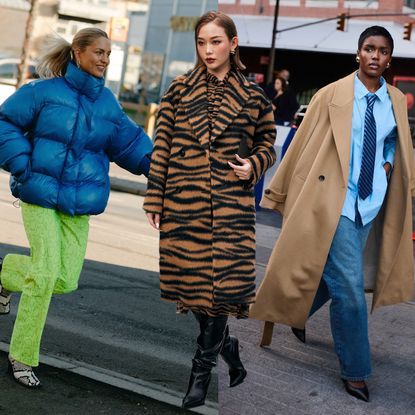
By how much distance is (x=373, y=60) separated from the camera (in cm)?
499

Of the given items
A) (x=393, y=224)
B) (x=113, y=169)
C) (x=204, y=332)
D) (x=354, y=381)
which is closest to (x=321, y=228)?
(x=393, y=224)

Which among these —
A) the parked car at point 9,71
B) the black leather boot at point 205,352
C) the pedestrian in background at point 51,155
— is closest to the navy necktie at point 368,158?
the black leather boot at point 205,352

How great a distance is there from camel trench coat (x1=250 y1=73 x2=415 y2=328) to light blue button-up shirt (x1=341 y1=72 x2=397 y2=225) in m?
0.05

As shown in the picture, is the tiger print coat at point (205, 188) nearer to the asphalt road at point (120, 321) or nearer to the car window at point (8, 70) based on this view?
the asphalt road at point (120, 321)

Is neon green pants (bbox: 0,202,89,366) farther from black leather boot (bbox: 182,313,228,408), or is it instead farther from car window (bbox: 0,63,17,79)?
car window (bbox: 0,63,17,79)

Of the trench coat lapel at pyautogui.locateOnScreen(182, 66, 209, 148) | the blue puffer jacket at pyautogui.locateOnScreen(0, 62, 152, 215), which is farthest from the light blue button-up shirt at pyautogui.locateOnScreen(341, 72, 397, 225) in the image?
the blue puffer jacket at pyautogui.locateOnScreen(0, 62, 152, 215)

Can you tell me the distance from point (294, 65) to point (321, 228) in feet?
133

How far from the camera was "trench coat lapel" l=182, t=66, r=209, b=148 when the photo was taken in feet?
13.2

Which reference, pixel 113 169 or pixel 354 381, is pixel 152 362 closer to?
pixel 354 381

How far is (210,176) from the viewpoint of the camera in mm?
4059

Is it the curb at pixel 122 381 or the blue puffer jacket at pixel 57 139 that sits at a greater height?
the blue puffer jacket at pixel 57 139

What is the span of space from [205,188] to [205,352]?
2.47 feet

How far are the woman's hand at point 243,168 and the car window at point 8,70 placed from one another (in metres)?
26.8

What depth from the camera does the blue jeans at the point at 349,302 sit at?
16.4 feet
